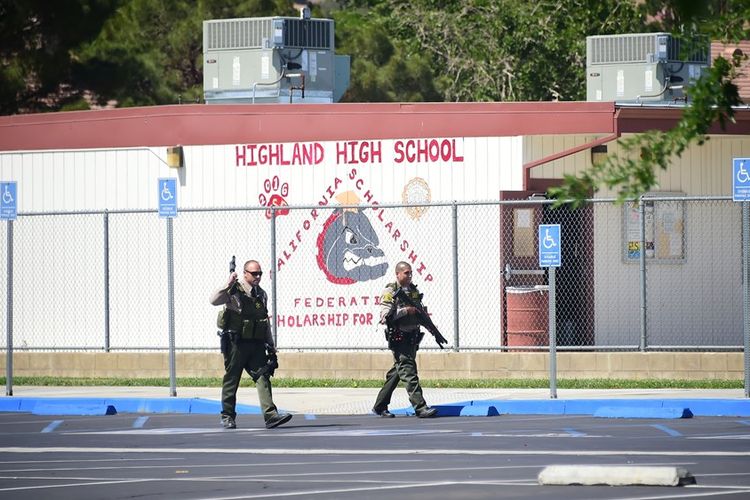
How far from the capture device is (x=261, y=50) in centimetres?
2491

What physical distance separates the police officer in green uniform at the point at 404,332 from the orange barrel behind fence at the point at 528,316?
14.7 ft

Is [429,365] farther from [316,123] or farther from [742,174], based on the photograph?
[742,174]

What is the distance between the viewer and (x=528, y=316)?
847 inches

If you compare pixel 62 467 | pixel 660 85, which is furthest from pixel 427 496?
pixel 660 85

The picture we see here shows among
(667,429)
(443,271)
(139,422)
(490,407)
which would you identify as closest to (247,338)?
(139,422)

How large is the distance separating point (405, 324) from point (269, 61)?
349 inches

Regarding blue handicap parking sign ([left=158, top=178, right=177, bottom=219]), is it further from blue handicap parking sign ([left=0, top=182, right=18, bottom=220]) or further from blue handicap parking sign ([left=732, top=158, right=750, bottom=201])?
blue handicap parking sign ([left=732, top=158, right=750, bottom=201])

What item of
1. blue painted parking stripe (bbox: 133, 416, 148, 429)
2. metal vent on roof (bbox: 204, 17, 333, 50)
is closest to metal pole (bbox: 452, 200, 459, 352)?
blue painted parking stripe (bbox: 133, 416, 148, 429)

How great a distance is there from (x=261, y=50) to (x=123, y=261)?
4179 mm

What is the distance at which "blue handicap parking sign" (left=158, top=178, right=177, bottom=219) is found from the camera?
18438 mm

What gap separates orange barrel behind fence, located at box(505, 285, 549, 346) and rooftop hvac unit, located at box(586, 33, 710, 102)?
4.54 meters

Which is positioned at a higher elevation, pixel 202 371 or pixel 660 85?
pixel 660 85

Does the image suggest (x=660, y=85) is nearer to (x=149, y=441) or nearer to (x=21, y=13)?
(x=149, y=441)

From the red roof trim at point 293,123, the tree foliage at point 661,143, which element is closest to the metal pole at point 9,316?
the red roof trim at point 293,123
